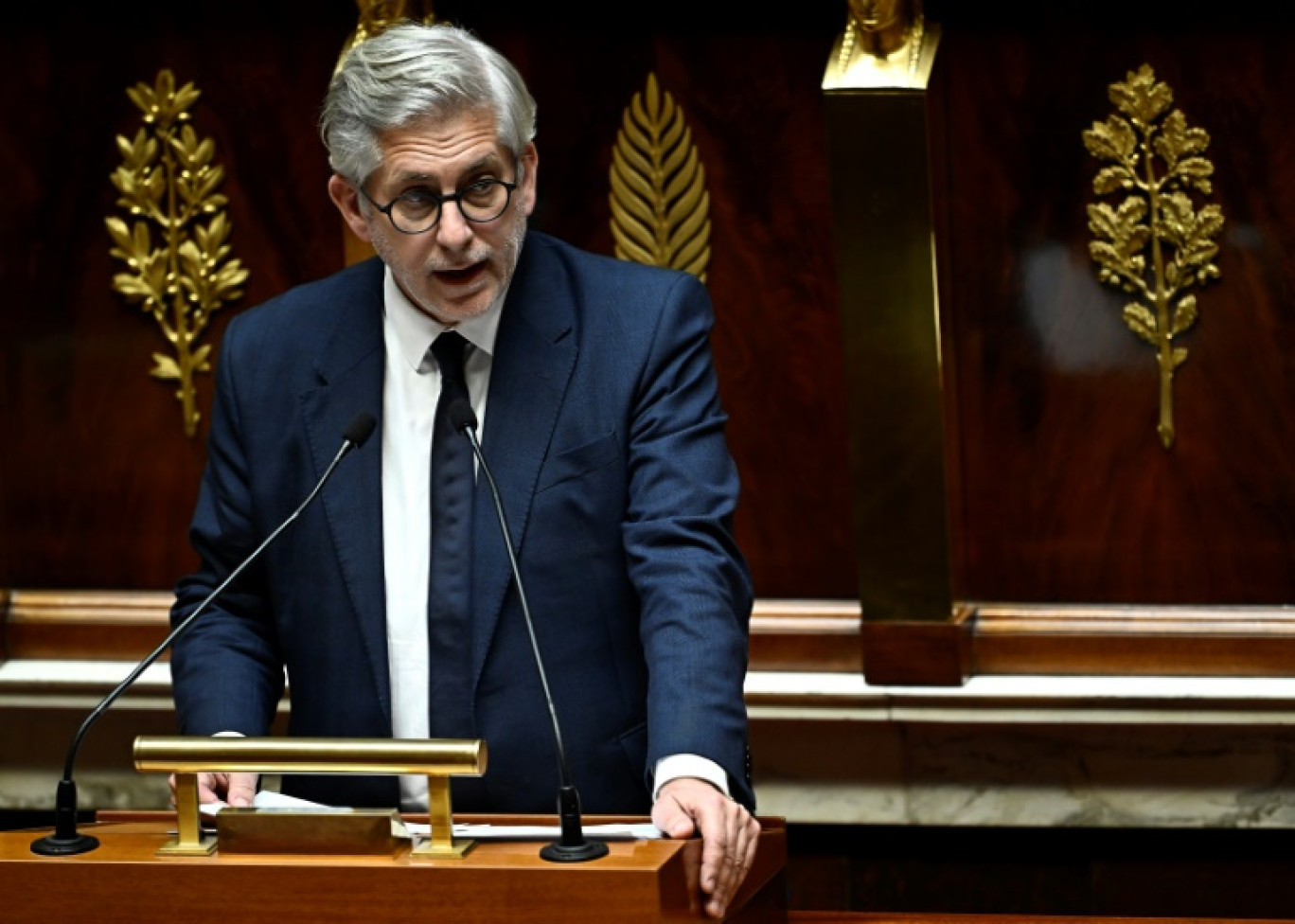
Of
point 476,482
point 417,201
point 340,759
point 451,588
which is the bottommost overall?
point 340,759

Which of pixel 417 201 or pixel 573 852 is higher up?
pixel 417 201

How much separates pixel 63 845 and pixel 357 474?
583 millimetres

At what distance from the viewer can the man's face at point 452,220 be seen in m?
2.16

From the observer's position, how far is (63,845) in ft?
6.07

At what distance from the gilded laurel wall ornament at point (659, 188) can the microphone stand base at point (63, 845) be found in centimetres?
170

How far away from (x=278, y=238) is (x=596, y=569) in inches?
58.1

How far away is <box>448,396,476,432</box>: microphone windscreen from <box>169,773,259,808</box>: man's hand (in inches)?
16.6

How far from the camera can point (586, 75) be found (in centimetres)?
339

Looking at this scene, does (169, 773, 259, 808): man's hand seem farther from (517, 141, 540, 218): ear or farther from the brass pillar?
the brass pillar

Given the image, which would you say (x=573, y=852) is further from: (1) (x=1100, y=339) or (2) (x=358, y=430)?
(1) (x=1100, y=339)

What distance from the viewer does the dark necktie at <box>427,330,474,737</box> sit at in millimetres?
2248

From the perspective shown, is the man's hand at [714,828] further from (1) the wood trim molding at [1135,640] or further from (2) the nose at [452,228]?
(1) the wood trim molding at [1135,640]

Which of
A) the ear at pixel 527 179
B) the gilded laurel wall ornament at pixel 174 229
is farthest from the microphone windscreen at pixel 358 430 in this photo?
the gilded laurel wall ornament at pixel 174 229

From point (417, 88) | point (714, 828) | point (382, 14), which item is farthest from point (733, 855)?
point (382, 14)
